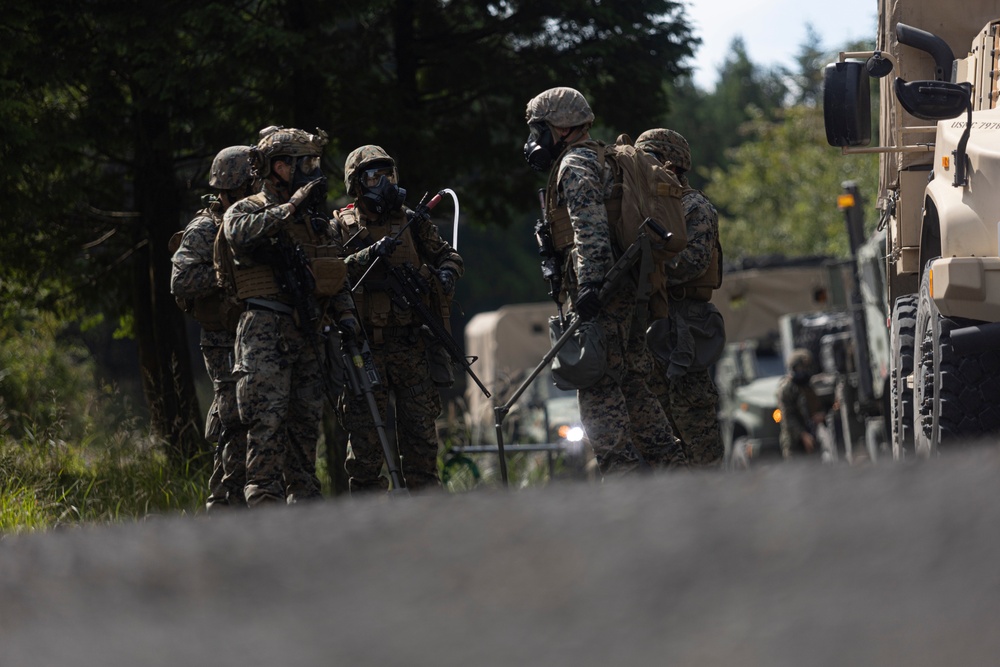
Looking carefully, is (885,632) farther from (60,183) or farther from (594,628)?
(60,183)

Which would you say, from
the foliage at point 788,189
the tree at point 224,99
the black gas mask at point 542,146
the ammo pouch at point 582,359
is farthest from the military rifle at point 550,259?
the foliage at point 788,189

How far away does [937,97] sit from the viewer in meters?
5.11

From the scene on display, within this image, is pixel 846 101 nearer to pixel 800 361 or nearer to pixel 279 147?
pixel 279 147

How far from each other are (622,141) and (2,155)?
4.21 meters

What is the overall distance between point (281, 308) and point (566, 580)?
4855mm

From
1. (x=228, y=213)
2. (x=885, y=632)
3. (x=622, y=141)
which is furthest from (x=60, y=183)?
(x=885, y=632)

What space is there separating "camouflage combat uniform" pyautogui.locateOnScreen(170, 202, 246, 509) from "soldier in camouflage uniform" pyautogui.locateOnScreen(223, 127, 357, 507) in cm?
28

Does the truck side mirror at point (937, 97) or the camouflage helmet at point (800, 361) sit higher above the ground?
the truck side mirror at point (937, 97)

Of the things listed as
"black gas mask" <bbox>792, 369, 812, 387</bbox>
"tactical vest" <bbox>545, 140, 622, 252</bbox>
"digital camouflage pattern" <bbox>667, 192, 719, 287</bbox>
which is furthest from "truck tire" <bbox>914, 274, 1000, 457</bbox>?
"black gas mask" <bbox>792, 369, 812, 387</bbox>

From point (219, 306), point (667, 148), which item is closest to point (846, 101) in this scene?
point (667, 148)

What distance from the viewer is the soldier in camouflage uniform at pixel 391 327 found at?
692cm

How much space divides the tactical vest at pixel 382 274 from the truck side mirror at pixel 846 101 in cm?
227

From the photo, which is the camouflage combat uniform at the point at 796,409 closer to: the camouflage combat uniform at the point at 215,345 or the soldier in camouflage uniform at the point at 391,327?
the soldier in camouflage uniform at the point at 391,327

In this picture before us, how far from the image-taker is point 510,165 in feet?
37.0
